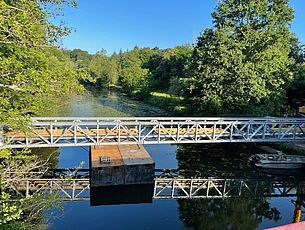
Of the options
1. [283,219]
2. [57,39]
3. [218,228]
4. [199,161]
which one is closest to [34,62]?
[57,39]

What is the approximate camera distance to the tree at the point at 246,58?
66.7 ft

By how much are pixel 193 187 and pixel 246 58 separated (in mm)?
12429

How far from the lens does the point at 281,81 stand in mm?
20750

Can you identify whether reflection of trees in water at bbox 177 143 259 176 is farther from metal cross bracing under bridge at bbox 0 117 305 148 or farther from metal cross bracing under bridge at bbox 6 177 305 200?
metal cross bracing under bridge at bbox 0 117 305 148

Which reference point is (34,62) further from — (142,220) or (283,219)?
(283,219)

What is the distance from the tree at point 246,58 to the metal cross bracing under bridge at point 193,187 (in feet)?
25.9

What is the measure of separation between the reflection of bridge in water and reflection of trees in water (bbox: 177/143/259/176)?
1.38 m

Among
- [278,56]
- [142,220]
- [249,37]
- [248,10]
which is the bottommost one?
[142,220]

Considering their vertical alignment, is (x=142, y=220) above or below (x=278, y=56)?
below

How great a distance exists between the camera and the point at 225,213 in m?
10.9

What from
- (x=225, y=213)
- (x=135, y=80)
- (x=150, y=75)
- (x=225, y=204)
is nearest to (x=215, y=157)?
(x=225, y=204)

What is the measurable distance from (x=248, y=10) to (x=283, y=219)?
617 inches

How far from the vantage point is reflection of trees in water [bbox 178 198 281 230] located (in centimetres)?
1013


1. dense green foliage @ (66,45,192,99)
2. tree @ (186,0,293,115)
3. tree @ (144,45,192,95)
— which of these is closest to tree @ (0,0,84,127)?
tree @ (186,0,293,115)
